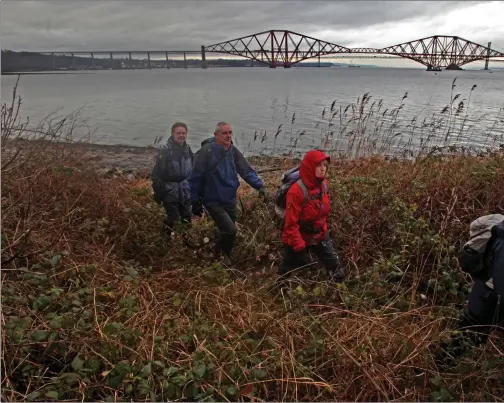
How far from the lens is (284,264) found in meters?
4.51

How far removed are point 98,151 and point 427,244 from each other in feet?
41.7

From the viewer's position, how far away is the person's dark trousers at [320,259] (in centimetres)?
441

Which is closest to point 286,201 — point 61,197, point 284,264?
point 284,264

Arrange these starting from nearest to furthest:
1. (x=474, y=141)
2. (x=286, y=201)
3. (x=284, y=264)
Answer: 1. (x=286, y=201)
2. (x=284, y=264)
3. (x=474, y=141)

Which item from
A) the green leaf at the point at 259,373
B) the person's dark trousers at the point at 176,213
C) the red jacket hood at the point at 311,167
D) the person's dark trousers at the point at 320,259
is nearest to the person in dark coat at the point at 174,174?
the person's dark trousers at the point at 176,213

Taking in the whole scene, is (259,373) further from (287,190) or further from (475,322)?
(287,190)

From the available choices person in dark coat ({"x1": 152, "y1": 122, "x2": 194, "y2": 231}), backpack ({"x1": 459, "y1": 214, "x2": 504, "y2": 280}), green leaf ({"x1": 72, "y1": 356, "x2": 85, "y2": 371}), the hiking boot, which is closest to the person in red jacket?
the hiking boot

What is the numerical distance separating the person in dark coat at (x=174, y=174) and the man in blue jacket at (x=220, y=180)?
34 cm

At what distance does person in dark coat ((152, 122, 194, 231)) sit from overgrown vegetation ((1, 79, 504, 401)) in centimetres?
43

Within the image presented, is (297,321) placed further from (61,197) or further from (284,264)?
(61,197)

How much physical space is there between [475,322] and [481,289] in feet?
1.12

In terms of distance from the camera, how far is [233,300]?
378 centimetres

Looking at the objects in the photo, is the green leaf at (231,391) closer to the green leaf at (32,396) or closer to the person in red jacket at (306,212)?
the green leaf at (32,396)

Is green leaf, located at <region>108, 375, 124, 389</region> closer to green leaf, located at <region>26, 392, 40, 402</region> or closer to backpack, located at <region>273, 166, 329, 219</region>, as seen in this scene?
green leaf, located at <region>26, 392, 40, 402</region>
